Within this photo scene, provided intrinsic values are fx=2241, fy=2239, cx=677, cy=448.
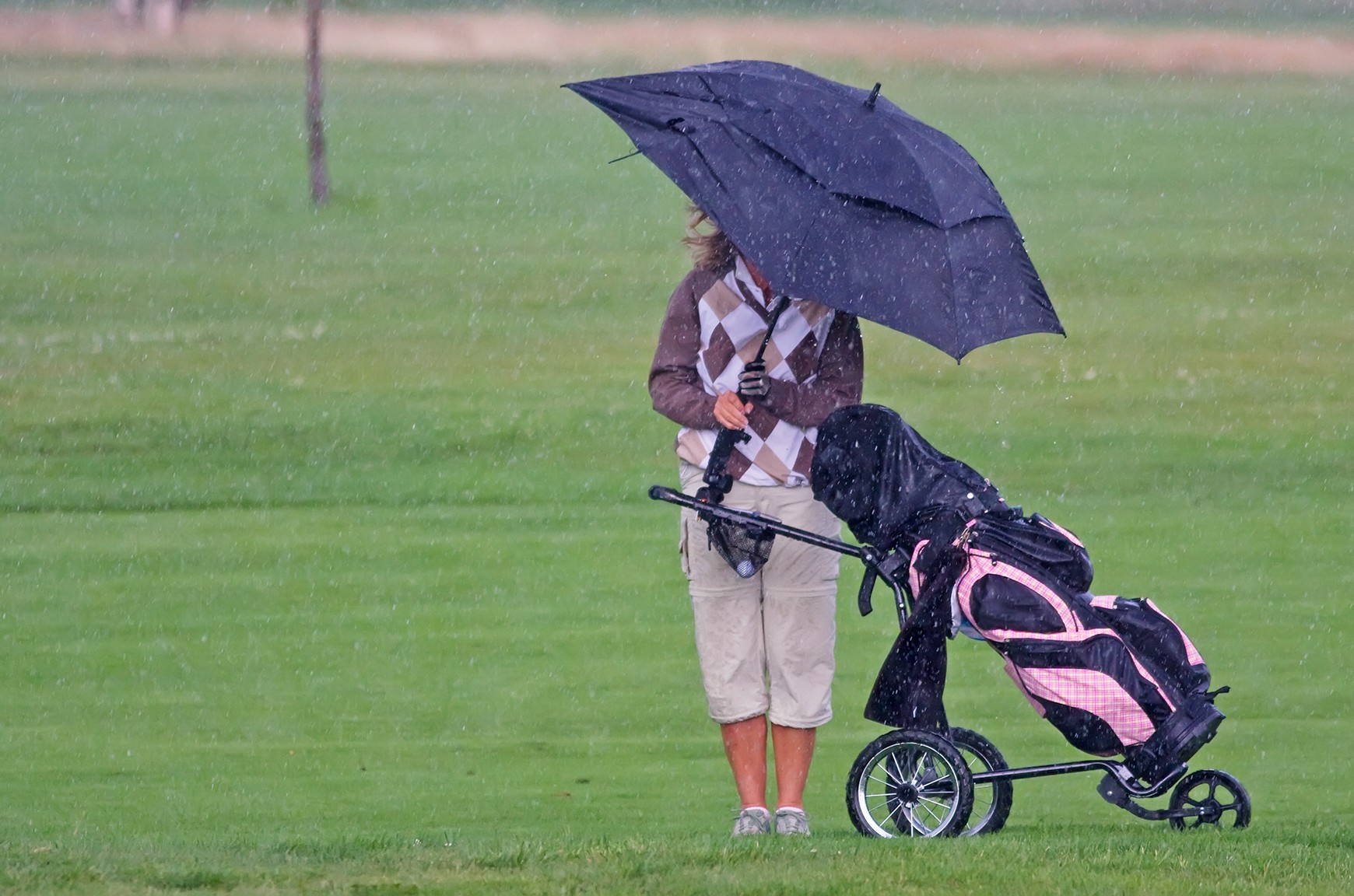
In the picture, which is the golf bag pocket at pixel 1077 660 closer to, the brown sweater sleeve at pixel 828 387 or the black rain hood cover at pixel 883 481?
the black rain hood cover at pixel 883 481

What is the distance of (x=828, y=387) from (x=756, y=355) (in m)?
0.19

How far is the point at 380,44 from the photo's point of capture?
115 feet

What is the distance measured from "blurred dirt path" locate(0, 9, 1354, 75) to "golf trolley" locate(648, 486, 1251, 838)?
29.0 m

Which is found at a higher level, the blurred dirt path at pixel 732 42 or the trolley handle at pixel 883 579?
the blurred dirt path at pixel 732 42

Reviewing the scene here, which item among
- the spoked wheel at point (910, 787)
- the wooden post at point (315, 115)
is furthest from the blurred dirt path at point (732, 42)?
the spoked wheel at point (910, 787)

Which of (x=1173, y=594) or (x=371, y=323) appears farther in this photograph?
(x=371, y=323)

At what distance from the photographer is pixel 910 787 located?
5.16 m

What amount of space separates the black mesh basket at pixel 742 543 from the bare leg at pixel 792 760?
443 millimetres

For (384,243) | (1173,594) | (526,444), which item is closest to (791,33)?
(384,243)

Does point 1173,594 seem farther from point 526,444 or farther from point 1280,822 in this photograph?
point 526,444

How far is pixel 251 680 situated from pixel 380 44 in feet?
94.1

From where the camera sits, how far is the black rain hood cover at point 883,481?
505cm

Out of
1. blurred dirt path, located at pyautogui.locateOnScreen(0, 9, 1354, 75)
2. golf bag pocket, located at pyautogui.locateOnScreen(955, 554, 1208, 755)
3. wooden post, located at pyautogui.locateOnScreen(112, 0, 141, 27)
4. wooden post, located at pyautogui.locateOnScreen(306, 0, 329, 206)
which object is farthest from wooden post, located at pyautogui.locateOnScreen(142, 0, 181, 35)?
golf bag pocket, located at pyautogui.locateOnScreen(955, 554, 1208, 755)

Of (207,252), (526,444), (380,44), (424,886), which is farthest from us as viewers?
(380,44)
